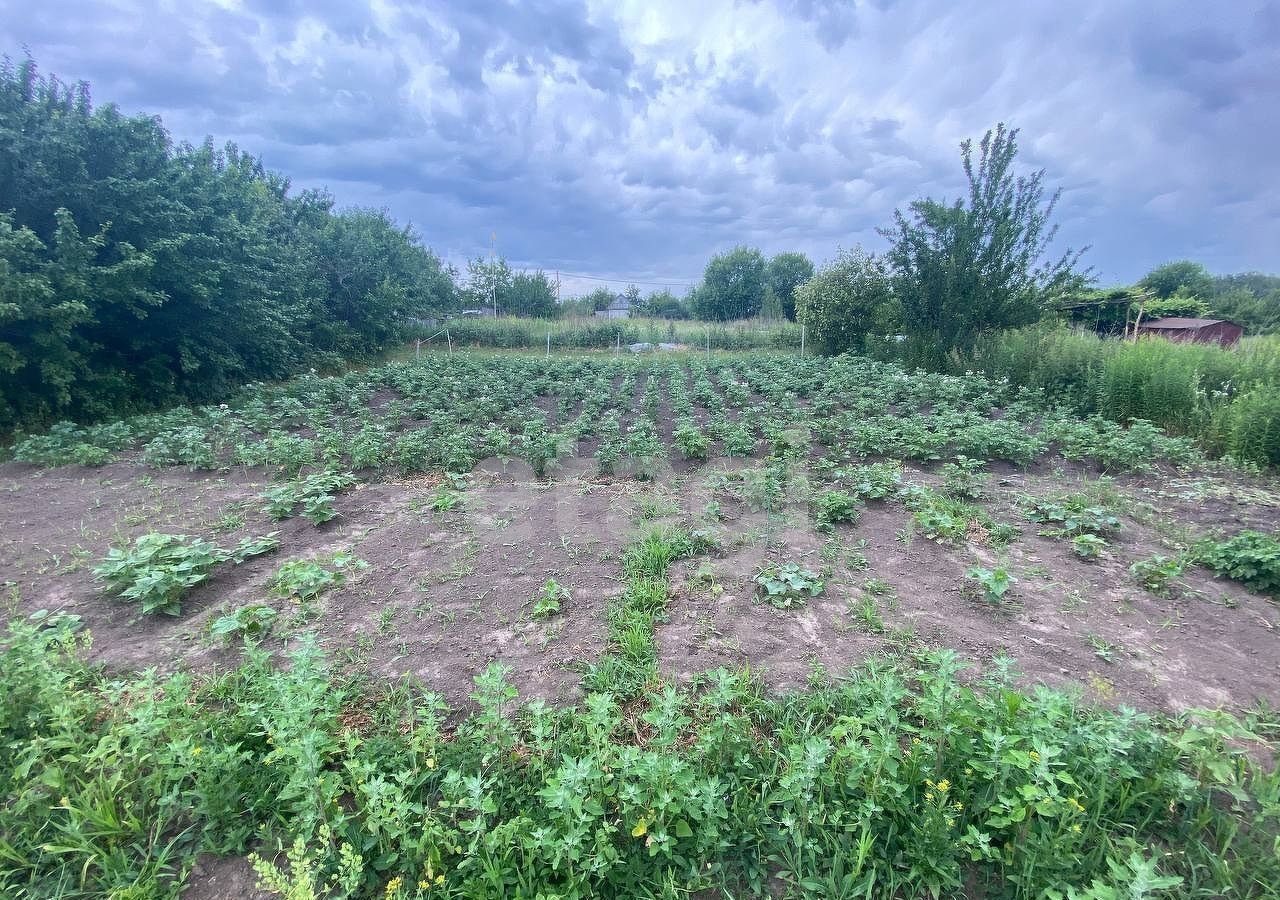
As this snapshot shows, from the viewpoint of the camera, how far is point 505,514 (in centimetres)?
474

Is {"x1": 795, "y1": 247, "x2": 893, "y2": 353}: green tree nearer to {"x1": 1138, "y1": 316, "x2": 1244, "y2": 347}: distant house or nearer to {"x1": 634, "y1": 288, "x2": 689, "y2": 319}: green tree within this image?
{"x1": 1138, "y1": 316, "x2": 1244, "y2": 347}: distant house

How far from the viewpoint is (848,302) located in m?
17.8

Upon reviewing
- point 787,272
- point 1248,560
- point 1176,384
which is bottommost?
point 1248,560

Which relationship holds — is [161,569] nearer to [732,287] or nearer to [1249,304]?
[1249,304]

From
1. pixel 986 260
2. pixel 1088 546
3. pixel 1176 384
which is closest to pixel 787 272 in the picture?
pixel 986 260

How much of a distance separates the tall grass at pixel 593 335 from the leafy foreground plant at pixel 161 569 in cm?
2041

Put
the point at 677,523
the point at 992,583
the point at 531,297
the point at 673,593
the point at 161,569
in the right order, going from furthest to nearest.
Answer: the point at 531,297 → the point at 677,523 → the point at 673,593 → the point at 161,569 → the point at 992,583

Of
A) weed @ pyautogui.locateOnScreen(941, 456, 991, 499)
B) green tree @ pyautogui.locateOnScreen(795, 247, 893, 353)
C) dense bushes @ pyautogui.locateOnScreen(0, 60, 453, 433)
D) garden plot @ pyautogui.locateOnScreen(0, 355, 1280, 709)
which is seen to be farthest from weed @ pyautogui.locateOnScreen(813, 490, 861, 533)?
green tree @ pyautogui.locateOnScreen(795, 247, 893, 353)

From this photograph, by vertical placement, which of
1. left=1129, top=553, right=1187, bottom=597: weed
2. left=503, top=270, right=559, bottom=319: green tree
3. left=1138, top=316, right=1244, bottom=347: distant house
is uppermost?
left=503, top=270, right=559, bottom=319: green tree

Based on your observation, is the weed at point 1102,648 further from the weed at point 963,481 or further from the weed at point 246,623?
the weed at point 246,623

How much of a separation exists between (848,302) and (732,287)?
34.6 meters

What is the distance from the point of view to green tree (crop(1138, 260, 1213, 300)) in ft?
99.2

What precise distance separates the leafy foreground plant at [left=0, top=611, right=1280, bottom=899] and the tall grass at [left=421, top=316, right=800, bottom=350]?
21846 mm

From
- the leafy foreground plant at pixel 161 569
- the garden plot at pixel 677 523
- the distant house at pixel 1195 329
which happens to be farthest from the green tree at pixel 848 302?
the leafy foreground plant at pixel 161 569
